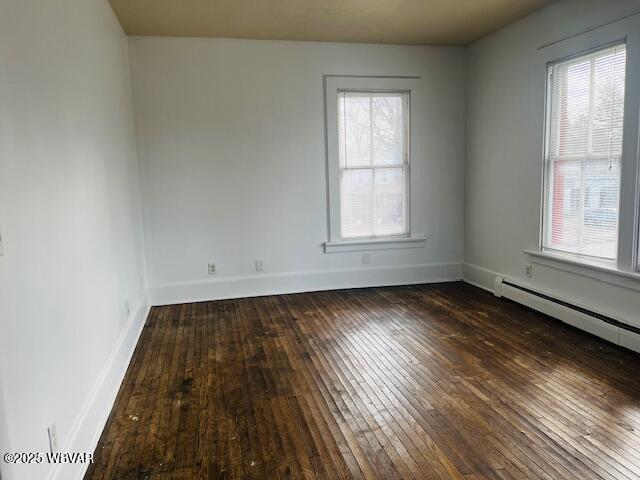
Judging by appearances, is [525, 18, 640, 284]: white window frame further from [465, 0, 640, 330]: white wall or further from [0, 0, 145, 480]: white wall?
[0, 0, 145, 480]: white wall

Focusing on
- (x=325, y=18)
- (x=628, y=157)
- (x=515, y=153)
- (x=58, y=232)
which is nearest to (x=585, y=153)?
(x=628, y=157)

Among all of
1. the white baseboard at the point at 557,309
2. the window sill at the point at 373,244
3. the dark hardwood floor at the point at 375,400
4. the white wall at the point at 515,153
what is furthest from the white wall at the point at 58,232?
the white wall at the point at 515,153

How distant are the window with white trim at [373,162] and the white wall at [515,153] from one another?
812 mm

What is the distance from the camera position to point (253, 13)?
414cm

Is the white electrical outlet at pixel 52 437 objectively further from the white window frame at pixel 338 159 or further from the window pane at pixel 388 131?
the window pane at pixel 388 131

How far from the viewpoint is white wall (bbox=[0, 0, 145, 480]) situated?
163 centimetres

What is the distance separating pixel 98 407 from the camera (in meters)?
2.57

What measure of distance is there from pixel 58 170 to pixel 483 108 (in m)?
4.41

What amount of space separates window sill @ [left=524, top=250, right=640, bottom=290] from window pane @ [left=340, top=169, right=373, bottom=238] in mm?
1735

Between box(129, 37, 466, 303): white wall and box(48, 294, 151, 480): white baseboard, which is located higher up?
box(129, 37, 466, 303): white wall

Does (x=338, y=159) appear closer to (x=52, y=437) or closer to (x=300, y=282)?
(x=300, y=282)

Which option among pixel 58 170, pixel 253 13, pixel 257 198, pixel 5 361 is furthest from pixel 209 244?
pixel 5 361

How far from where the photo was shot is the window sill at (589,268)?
348 cm

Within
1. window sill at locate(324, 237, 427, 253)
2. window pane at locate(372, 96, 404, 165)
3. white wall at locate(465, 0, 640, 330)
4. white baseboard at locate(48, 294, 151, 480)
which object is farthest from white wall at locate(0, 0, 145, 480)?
white wall at locate(465, 0, 640, 330)
